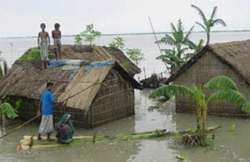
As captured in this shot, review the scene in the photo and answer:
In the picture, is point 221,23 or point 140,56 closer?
point 221,23

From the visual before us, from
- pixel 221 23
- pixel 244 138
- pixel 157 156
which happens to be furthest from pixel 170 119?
pixel 221 23

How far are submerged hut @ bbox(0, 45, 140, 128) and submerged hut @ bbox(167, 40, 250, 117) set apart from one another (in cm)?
172

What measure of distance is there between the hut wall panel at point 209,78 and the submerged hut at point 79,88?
169 cm

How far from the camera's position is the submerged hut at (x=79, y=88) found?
50.7ft

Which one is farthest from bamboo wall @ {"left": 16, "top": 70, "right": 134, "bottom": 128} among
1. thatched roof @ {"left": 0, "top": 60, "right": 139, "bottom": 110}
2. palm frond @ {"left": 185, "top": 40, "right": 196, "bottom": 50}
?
palm frond @ {"left": 185, "top": 40, "right": 196, "bottom": 50}

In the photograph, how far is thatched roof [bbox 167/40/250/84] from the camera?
1645cm

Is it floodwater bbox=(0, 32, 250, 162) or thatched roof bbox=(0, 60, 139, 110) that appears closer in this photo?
floodwater bbox=(0, 32, 250, 162)

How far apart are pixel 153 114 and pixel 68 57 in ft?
13.1

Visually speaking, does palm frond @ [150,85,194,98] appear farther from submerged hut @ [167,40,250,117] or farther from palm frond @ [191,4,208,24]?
palm frond @ [191,4,208,24]

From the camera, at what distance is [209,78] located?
1719cm

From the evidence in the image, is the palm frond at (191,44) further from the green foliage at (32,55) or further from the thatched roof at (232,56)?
the green foliage at (32,55)

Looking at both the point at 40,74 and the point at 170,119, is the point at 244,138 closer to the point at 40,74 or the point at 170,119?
the point at 170,119

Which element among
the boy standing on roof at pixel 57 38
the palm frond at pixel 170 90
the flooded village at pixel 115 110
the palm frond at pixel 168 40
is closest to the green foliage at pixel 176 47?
the palm frond at pixel 168 40

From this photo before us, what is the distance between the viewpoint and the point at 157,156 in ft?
40.7
